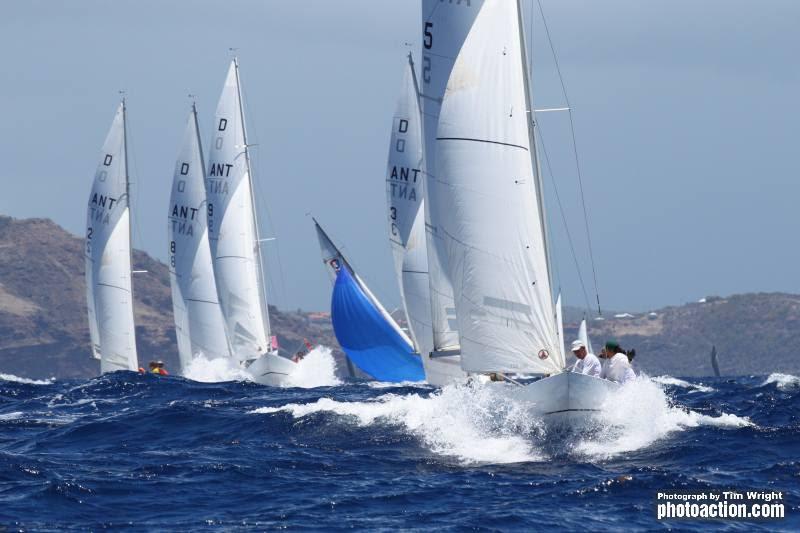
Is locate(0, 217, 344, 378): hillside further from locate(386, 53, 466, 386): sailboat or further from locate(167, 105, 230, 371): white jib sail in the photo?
locate(386, 53, 466, 386): sailboat

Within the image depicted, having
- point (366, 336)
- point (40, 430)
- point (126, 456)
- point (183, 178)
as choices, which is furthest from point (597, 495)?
point (183, 178)

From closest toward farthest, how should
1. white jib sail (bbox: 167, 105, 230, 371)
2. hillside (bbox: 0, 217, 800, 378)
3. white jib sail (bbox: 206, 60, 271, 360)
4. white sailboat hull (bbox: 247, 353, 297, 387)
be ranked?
white sailboat hull (bbox: 247, 353, 297, 387), white jib sail (bbox: 206, 60, 271, 360), white jib sail (bbox: 167, 105, 230, 371), hillside (bbox: 0, 217, 800, 378)

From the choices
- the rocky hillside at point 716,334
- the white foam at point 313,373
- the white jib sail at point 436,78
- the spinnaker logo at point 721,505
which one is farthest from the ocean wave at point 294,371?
the rocky hillside at point 716,334

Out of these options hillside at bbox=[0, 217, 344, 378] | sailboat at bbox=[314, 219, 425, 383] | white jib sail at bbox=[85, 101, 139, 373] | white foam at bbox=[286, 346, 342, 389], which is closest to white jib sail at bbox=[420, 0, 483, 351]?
sailboat at bbox=[314, 219, 425, 383]

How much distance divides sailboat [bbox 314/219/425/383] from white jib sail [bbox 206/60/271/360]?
515cm

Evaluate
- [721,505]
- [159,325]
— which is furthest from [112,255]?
[159,325]

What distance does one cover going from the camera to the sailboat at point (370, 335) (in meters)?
39.2

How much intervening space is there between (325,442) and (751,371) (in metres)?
148

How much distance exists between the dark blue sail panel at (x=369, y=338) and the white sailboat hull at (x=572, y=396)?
18288 mm

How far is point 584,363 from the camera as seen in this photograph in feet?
69.5

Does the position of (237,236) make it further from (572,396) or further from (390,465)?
(572,396)

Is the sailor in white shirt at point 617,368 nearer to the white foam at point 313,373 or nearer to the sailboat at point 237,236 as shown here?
the white foam at point 313,373

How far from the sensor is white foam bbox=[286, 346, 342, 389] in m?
42.5

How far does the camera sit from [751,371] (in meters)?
164
